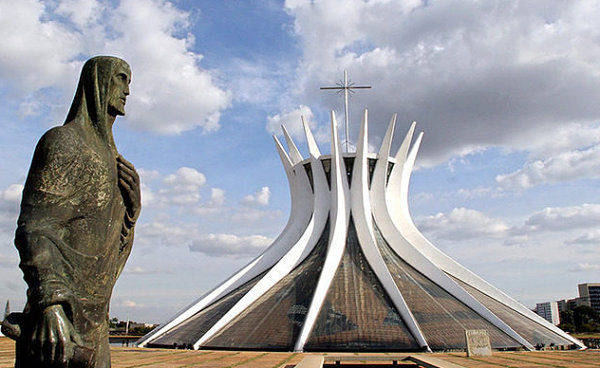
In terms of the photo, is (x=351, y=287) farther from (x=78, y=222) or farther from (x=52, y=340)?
(x=52, y=340)

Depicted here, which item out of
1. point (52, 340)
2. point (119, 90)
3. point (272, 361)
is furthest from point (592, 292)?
point (52, 340)

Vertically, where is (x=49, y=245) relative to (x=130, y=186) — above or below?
below

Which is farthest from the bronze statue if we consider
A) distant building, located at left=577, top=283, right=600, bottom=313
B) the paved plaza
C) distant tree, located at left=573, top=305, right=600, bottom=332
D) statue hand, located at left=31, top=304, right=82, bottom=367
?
distant building, located at left=577, top=283, right=600, bottom=313

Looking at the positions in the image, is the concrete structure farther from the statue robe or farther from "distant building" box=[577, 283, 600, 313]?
"distant building" box=[577, 283, 600, 313]

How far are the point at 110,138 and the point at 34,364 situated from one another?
4.82ft

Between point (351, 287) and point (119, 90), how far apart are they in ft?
52.9

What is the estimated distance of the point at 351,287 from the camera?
59.9 feet

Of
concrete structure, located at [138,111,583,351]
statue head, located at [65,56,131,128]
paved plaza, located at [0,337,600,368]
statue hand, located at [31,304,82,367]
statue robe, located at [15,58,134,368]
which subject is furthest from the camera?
concrete structure, located at [138,111,583,351]

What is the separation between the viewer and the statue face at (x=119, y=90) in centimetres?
316

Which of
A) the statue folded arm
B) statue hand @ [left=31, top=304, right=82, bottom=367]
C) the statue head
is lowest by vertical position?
statue hand @ [left=31, top=304, right=82, bottom=367]

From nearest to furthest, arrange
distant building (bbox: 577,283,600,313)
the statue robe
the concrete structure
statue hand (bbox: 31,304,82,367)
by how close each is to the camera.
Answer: statue hand (bbox: 31,304,82,367), the statue robe, the concrete structure, distant building (bbox: 577,283,600,313)

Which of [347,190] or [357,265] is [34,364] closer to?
[357,265]

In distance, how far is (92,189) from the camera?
2.86 metres

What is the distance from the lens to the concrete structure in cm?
1590
